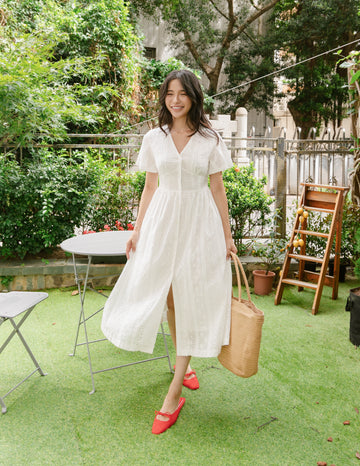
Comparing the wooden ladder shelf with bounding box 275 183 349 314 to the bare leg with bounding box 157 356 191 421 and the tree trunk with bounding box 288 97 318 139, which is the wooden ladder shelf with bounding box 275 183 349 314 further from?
the tree trunk with bounding box 288 97 318 139

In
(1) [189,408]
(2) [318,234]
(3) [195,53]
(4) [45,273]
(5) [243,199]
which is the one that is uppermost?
(3) [195,53]

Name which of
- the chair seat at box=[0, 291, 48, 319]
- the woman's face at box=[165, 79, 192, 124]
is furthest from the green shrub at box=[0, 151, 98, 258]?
the woman's face at box=[165, 79, 192, 124]

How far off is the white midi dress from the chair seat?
0.59 metres

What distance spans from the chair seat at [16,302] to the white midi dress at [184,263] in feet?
1.92

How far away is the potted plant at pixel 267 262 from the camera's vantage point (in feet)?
15.6

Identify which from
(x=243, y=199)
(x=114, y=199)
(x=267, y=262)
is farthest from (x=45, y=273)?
(x=267, y=262)

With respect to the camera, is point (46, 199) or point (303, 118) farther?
point (303, 118)

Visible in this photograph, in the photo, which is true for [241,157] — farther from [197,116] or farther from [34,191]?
[197,116]

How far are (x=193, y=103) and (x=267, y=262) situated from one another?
307cm

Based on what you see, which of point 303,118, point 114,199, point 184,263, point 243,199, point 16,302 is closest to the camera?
point 184,263

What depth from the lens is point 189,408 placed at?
101 inches

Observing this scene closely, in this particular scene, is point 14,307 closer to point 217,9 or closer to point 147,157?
point 147,157

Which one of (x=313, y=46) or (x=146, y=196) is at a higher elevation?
(x=313, y=46)

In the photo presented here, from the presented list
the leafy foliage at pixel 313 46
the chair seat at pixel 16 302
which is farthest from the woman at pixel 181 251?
the leafy foliage at pixel 313 46
